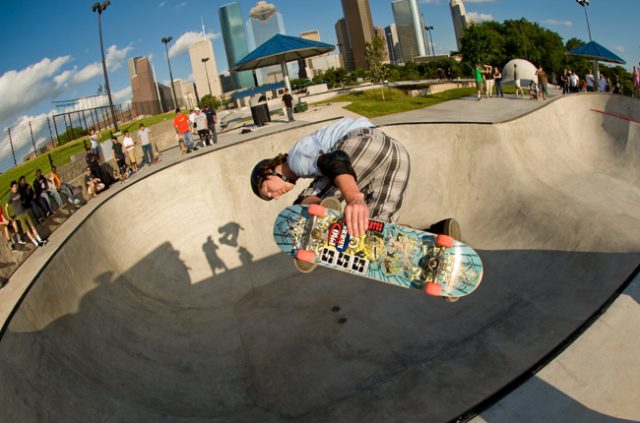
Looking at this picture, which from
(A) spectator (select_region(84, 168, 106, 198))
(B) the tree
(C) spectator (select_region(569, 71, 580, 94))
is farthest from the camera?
(B) the tree

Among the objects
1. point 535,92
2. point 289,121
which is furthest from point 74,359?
point 535,92

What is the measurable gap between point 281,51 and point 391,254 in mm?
14487

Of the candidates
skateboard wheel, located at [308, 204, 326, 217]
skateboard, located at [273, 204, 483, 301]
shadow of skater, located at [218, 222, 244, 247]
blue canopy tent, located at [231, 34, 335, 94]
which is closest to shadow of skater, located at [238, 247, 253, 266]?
shadow of skater, located at [218, 222, 244, 247]

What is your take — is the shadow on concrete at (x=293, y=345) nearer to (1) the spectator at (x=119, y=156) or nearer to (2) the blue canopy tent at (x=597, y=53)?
(1) the spectator at (x=119, y=156)

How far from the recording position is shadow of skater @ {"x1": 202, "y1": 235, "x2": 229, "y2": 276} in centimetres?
1045

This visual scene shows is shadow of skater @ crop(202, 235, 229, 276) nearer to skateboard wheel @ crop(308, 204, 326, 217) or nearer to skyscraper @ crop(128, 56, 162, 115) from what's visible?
skateboard wheel @ crop(308, 204, 326, 217)

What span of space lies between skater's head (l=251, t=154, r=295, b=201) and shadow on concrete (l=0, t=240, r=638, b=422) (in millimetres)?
3252

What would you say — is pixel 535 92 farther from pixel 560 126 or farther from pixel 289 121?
pixel 289 121

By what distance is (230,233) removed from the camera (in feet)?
36.4

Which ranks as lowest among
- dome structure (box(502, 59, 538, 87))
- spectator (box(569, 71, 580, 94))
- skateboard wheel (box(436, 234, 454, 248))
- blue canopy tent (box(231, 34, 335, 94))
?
skateboard wheel (box(436, 234, 454, 248))

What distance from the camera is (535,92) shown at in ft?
60.0

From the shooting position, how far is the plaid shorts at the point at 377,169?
4516 millimetres

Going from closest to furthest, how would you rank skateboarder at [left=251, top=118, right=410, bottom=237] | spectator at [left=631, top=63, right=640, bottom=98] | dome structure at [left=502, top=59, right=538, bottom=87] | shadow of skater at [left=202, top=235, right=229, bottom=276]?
skateboarder at [left=251, top=118, right=410, bottom=237] < shadow of skater at [left=202, top=235, right=229, bottom=276] < spectator at [left=631, top=63, right=640, bottom=98] < dome structure at [left=502, top=59, right=538, bottom=87]

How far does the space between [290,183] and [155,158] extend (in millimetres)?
10989
